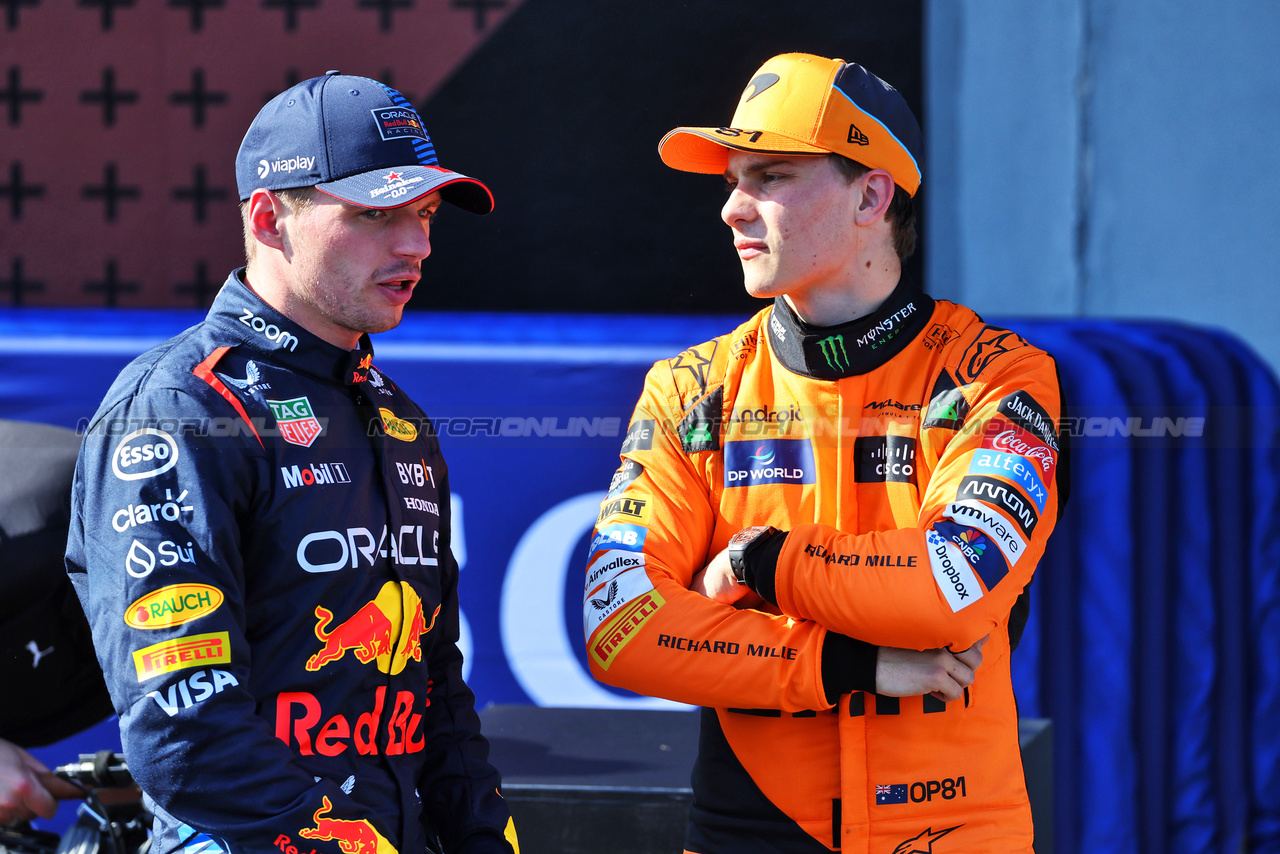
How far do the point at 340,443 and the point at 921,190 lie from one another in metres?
3.53

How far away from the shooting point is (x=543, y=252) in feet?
15.7

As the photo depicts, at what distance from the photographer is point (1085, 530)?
360 cm

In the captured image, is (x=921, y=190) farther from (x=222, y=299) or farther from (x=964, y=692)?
(x=222, y=299)

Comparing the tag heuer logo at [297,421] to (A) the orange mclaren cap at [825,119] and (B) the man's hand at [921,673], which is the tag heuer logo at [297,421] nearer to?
(A) the orange mclaren cap at [825,119]

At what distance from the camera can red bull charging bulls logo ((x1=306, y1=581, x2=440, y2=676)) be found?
166cm

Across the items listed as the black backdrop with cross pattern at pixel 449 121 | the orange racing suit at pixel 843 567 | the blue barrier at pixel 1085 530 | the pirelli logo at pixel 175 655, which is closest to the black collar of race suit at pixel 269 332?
the pirelli logo at pixel 175 655

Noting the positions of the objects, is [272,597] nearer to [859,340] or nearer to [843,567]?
[843,567]

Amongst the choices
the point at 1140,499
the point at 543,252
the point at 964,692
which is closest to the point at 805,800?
the point at 964,692

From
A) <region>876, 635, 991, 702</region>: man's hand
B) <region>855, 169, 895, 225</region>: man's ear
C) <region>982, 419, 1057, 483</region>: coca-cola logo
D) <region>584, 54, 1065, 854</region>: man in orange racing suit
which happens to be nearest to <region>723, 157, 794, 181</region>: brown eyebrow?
<region>584, 54, 1065, 854</region>: man in orange racing suit

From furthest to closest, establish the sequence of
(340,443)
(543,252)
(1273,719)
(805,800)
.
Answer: (543,252) < (1273,719) < (805,800) < (340,443)

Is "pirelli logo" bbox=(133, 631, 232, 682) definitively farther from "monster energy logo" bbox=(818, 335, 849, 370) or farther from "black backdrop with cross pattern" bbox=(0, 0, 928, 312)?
"black backdrop with cross pattern" bbox=(0, 0, 928, 312)

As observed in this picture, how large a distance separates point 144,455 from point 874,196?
1217 millimetres

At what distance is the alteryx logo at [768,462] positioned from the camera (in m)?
2.02

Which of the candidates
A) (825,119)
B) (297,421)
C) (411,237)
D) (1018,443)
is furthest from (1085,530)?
(297,421)
